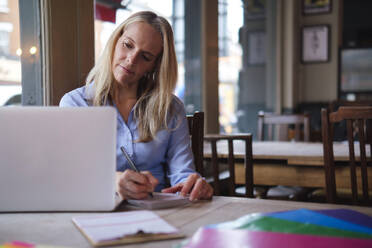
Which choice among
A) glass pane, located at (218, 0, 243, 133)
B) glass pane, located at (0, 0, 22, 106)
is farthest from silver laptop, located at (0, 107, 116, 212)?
glass pane, located at (218, 0, 243, 133)

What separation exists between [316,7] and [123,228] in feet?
18.8

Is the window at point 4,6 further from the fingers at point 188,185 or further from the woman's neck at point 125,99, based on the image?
the fingers at point 188,185

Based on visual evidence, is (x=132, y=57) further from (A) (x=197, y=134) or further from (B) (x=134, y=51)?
(A) (x=197, y=134)

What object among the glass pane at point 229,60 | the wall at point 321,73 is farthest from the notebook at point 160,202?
the wall at point 321,73

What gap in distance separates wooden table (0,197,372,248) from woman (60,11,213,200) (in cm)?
40

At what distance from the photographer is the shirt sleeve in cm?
147

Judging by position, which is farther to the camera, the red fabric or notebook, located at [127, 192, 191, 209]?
the red fabric

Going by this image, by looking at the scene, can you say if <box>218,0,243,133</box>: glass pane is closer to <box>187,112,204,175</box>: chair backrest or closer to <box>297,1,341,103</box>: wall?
<box>297,1,341,103</box>: wall

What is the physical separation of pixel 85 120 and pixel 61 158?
0.10 metres

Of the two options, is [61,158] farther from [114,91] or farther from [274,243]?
[114,91]

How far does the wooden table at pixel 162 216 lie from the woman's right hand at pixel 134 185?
1.6 inches

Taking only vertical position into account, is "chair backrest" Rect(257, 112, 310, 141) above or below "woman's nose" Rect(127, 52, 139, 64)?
below

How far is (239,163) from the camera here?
2.41 m

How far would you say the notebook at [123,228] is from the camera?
2.47 ft
